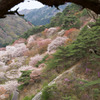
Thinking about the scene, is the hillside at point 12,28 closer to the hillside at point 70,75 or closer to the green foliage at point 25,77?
the green foliage at point 25,77

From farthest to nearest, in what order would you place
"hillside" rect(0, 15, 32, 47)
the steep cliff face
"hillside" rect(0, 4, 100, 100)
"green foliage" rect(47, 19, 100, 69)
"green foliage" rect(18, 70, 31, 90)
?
"hillside" rect(0, 15, 32, 47), "green foliage" rect(18, 70, 31, 90), "green foliage" rect(47, 19, 100, 69), "hillside" rect(0, 4, 100, 100), the steep cliff face

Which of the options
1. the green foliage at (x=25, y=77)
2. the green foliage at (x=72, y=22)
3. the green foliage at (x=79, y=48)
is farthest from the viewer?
the green foliage at (x=72, y=22)

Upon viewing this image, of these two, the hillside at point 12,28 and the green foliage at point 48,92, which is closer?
the green foliage at point 48,92

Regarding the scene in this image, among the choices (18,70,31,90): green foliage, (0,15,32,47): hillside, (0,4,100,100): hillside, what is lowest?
(0,15,32,47): hillside

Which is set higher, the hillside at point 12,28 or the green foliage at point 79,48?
the green foliage at point 79,48

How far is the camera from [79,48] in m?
7.95

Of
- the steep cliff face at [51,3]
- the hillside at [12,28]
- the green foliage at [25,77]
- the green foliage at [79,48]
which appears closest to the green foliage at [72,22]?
the green foliage at [79,48]

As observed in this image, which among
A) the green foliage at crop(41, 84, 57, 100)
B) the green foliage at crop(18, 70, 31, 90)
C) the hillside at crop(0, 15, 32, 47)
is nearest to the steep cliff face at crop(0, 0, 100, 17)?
the green foliage at crop(41, 84, 57, 100)

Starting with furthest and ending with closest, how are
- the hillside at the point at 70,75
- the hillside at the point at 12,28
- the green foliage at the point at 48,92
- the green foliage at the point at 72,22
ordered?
the hillside at the point at 12,28 → the green foliage at the point at 72,22 → the green foliage at the point at 48,92 → the hillside at the point at 70,75

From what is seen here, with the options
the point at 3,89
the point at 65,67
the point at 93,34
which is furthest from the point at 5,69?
the point at 93,34

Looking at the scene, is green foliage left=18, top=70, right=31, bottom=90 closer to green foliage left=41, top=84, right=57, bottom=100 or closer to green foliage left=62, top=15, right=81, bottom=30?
green foliage left=41, top=84, right=57, bottom=100

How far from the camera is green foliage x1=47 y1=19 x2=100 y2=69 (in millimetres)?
7547

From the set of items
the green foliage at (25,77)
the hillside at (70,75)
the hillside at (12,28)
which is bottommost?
the hillside at (12,28)

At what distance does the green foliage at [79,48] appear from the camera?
755 cm
